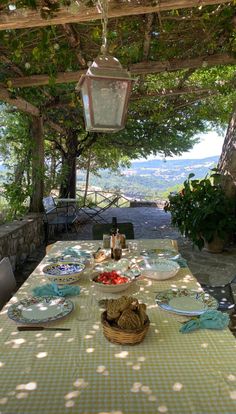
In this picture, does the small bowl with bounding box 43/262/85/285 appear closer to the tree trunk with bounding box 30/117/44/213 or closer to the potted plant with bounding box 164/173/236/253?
the potted plant with bounding box 164/173/236/253

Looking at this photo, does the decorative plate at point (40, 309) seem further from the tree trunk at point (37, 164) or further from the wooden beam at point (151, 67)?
the tree trunk at point (37, 164)

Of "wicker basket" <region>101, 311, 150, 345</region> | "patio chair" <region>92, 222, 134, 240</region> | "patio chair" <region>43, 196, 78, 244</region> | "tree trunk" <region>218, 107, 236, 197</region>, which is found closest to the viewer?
"wicker basket" <region>101, 311, 150, 345</region>

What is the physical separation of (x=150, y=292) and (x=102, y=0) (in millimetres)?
1596

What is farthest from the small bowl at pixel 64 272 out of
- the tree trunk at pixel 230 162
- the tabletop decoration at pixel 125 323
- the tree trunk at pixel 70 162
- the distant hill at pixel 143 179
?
the distant hill at pixel 143 179

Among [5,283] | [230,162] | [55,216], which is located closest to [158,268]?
[5,283]

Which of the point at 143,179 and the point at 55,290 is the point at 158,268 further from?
the point at 143,179

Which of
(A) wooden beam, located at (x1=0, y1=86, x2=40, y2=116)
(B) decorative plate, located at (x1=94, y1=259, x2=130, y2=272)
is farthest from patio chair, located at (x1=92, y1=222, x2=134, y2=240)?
(A) wooden beam, located at (x1=0, y1=86, x2=40, y2=116)

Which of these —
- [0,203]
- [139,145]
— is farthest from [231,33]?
[139,145]

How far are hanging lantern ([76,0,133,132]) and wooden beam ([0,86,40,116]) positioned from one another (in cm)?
246

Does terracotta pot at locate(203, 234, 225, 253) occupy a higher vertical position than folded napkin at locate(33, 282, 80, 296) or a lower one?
lower

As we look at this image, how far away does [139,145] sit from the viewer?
10.0 m

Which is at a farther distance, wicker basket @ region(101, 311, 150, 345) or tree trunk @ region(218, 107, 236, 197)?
tree trunk @ region(218, 107, 236, 197)

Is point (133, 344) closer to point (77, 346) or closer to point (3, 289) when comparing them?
point (77, 346)

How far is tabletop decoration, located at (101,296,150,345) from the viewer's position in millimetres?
1211
